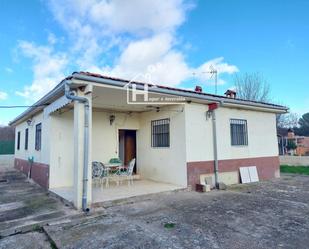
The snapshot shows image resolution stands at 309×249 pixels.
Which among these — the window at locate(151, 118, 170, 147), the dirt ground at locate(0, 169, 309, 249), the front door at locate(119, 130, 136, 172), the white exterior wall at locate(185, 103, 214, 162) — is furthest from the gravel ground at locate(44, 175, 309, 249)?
the front door at locate(119, 130, 136, 172)

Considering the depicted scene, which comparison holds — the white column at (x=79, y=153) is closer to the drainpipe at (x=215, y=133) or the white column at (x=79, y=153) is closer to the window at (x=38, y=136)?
the window at (x=38, y=136)

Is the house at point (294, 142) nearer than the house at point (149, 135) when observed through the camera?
No

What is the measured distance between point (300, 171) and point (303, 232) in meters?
13.3

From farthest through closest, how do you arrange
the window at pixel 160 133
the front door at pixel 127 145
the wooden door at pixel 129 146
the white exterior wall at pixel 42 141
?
1. the wooden door at pixel 129 146
2. the front door at pixel 127 145
3. the window at pixel 160 133
4. the white exterior wall at pixel 42 141

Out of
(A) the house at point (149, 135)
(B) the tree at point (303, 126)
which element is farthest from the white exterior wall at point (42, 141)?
(B) the tree at point (303, 126)

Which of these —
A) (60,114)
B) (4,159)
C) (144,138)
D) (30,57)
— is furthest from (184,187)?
(4,159)

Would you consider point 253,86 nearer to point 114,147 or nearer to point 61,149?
point 114,147

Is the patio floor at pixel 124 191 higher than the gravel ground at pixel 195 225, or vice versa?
the patio floor at pixel 124 191

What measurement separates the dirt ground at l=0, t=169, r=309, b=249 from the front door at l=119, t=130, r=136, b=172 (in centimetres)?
508

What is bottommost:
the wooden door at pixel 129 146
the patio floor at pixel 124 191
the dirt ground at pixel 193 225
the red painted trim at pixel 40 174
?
the dirt ground at pixel 193 225

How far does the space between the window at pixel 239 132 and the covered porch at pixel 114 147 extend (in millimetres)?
3300

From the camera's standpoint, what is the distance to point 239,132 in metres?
11.8

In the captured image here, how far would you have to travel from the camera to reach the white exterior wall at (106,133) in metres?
11.5

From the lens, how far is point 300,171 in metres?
16.1
